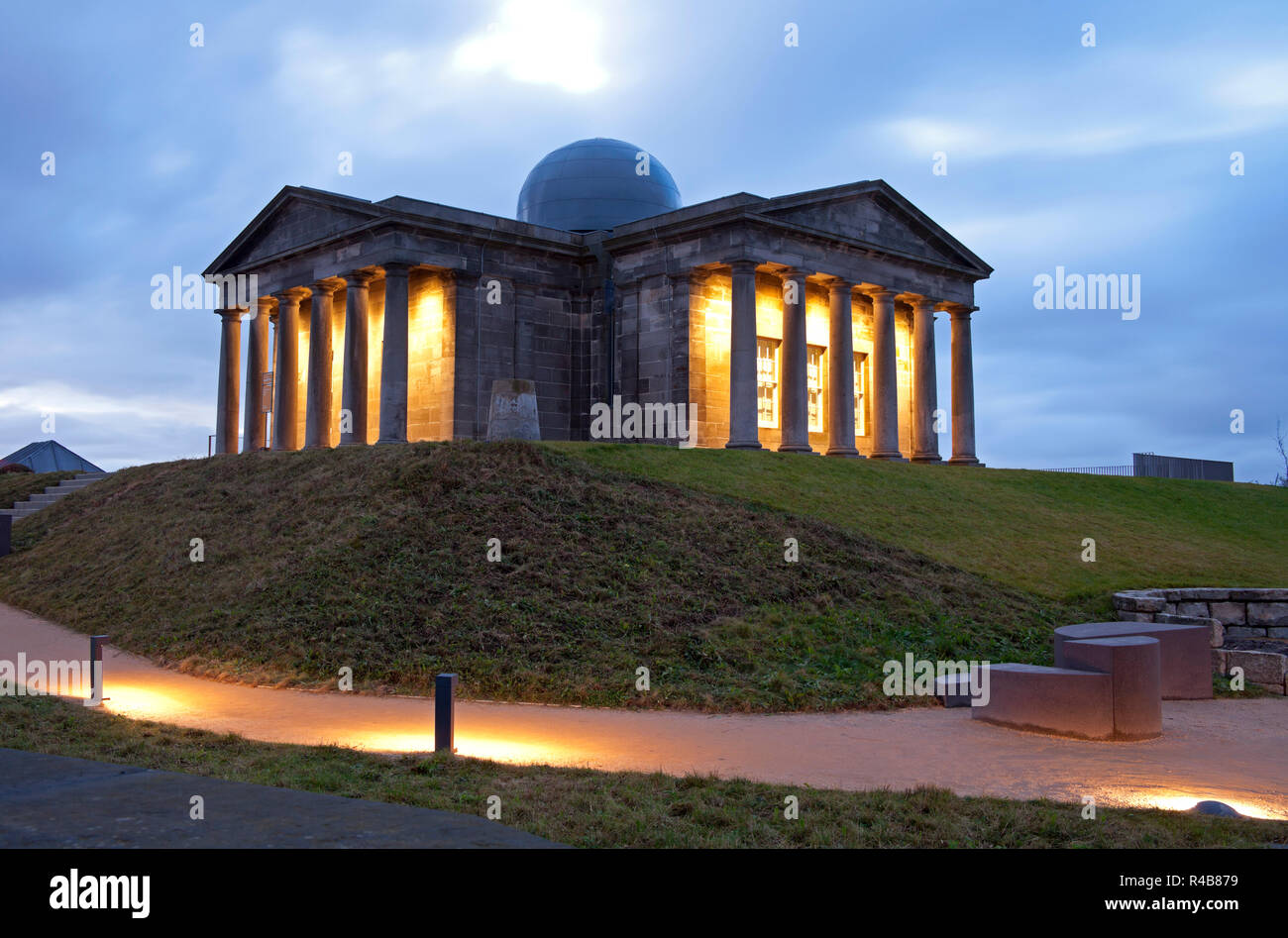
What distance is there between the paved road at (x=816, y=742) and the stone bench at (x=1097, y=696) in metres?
0.29

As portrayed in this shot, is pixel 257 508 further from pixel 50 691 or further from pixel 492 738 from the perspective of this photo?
pixel 492 738

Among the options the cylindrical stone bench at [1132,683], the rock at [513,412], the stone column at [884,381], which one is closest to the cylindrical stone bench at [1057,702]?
the cylindrical stone bench at [1132,683]

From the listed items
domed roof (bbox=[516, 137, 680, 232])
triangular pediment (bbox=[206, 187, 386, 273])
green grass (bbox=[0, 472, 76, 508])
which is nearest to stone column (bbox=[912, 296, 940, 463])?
domed roof (bbox=[516, 137, 680, 232])

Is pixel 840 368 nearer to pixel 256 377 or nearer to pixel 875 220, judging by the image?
pixel 875 220

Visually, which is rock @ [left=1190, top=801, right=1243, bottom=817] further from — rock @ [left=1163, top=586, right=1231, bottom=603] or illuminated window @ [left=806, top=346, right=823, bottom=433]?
illuminated window @ [left=806, top=346, right=823, bottom=433]

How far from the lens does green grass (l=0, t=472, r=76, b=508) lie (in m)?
37.3

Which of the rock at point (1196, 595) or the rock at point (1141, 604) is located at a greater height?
the rock at point (1196, 595)

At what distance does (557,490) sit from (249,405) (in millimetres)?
26141

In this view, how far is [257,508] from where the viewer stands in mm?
25984

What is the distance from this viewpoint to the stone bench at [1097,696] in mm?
13266

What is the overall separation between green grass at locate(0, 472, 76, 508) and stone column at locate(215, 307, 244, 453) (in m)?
6.60

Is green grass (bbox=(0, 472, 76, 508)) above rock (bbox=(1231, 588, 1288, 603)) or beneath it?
above

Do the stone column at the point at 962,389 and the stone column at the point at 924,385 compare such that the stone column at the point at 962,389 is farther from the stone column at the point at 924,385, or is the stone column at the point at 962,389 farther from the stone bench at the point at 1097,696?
the stone bench at the point at 1097,696

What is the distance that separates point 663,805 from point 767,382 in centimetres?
3344
